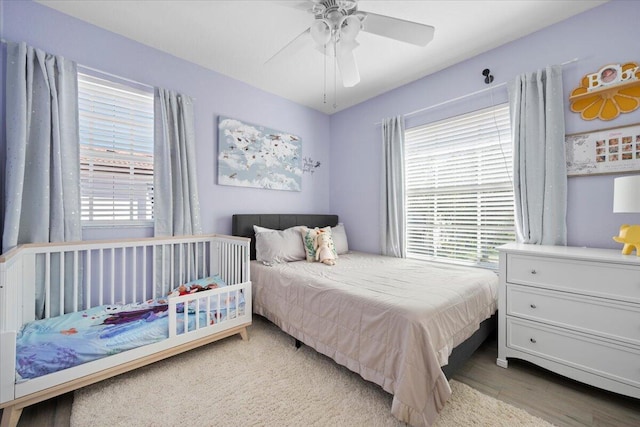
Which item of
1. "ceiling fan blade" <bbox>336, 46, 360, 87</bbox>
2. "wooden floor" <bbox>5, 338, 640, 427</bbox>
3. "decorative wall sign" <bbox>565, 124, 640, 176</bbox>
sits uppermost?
"ceiling fan blade" <bbox>336, 46, 360, 87</bbox>

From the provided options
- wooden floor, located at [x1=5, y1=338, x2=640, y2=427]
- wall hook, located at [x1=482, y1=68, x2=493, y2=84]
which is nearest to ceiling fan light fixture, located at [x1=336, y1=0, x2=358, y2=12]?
wall hook, located at [x1=482, y1=68, x2=493, y2=84]

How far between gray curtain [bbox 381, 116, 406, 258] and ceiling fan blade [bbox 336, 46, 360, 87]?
119 cm

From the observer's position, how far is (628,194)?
1463mm

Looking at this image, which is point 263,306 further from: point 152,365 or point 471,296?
point 471,296

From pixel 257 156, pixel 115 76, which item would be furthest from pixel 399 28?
pixel 115 76

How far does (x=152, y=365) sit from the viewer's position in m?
1.79

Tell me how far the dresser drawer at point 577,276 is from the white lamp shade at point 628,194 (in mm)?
338

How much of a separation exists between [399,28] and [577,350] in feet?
7.27

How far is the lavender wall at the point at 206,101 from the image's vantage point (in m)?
1.87

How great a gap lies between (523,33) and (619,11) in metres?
0.52

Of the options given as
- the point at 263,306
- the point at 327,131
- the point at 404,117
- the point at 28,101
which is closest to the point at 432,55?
the point at 404,117

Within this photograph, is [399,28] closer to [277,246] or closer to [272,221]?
[277,246]

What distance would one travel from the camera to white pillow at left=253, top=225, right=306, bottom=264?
256 cm

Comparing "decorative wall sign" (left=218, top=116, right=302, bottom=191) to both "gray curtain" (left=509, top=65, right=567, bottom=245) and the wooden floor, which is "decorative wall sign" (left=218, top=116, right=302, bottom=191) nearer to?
the wooden floor
